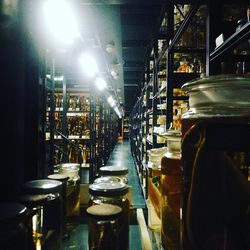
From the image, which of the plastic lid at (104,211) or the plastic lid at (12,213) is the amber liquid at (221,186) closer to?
the plastic lid at (104,211)

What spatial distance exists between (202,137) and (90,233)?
0.52m

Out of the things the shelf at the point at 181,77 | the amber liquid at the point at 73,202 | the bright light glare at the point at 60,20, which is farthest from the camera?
the shelf at the point at 181,77

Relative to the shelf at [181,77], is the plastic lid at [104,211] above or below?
below

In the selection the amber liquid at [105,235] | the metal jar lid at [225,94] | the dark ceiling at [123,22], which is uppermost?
the dark ceiling at [123,22]

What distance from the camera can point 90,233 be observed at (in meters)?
0.91

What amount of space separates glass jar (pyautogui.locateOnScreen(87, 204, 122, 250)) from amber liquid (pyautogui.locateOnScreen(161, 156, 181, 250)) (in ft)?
0.60

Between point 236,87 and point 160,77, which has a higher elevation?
point 160,77

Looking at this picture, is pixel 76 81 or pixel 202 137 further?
pixel 76 81

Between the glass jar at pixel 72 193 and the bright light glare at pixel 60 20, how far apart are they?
3.04 feet

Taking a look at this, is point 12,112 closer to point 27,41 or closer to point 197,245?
point 27,41

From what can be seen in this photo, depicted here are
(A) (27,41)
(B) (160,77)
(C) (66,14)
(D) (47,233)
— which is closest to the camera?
(D) (47,233)

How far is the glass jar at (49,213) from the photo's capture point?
841 millimetres

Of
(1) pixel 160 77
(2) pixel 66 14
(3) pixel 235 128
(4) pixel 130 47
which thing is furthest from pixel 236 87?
(4) pixel 130 47

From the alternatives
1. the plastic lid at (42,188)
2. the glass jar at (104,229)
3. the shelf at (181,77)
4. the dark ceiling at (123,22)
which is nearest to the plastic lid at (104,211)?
the glass jar at (104,229)
